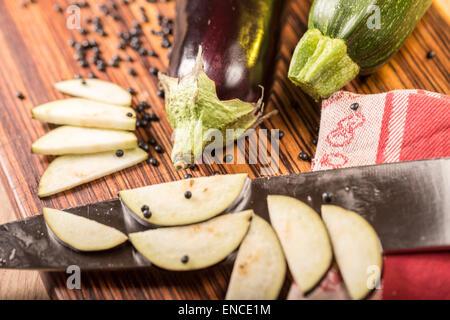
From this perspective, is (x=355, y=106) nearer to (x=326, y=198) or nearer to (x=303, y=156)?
(x=303, y=156)

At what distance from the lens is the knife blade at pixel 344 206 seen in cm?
128

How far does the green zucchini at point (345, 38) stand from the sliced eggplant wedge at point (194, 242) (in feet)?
1.87

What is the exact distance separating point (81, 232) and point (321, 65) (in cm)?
98

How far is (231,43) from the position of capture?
1.56 metres

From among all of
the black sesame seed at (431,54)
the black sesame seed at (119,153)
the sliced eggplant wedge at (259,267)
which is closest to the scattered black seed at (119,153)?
the black sesame seed at (119,153)

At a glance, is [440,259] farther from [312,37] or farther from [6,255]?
[6,255]

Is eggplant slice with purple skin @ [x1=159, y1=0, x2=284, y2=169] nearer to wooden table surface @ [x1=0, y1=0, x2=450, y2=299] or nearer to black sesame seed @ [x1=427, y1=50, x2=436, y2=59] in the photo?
wooden table surface @ [x1=0, y1=0, x2=450, y2=299]

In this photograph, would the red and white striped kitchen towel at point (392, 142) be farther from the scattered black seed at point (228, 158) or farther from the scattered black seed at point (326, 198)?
the scattered black seed at point (228, 158)

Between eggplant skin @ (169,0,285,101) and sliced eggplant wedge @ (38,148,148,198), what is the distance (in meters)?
0.37

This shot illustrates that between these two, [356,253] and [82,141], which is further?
[82,141]

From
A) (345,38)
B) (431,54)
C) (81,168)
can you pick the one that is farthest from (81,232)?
(431,54)

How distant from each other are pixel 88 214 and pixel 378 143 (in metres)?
1.02

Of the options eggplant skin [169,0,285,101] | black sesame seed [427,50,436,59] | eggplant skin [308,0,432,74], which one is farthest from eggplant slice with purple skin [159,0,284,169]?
black sesame seed [427,50,436,59]

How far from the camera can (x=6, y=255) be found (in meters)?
1.41
